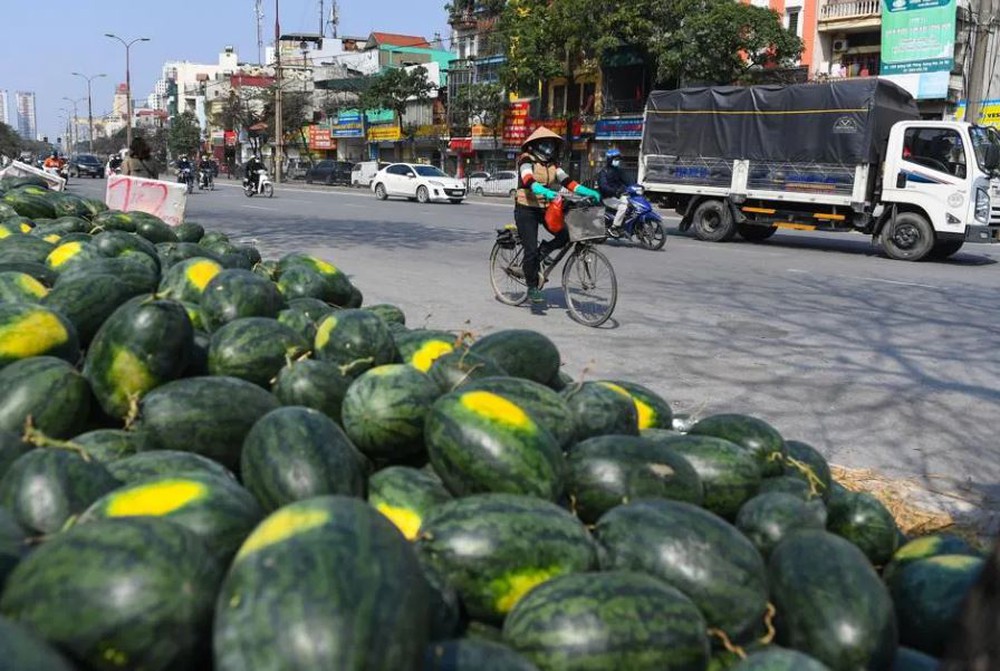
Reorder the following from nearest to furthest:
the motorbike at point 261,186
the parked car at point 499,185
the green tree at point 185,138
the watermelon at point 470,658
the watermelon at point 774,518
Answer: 1. the watermelon at point 470,658
2. the watermelon at point 774,518
3. the motorbike at point 261,186
4. the parked car at point 499,185
5. the green tree at point 185,138

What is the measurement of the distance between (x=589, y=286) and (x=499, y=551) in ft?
23.0

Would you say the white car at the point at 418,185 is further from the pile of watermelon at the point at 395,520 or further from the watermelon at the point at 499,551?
the watermelon at the point at 499,551

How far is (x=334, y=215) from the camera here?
73.4ft

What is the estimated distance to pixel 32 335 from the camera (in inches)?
122

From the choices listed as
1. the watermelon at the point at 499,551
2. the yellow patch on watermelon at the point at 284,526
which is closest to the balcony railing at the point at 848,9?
the watermelon at the point at 499,551

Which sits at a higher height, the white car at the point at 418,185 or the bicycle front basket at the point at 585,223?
the white car at the point at 418,185

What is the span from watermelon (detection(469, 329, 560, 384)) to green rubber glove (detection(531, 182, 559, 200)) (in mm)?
5026

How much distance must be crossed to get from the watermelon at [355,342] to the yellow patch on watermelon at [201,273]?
107cm

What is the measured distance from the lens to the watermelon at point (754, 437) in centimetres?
306

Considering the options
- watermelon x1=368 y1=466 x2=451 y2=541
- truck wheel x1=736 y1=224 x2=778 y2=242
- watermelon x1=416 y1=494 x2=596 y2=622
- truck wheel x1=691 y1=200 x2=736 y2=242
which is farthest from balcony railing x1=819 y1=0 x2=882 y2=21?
watermelon x1=416 y1=494 x2=596 y2=622

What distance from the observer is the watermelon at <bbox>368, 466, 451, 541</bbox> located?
237 centimetres

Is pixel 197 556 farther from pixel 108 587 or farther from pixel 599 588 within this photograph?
pixel 599 588

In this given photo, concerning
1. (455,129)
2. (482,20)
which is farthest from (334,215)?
(482,20)

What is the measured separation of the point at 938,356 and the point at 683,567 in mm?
6585
